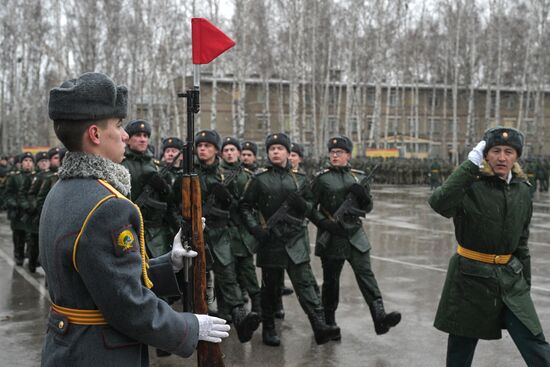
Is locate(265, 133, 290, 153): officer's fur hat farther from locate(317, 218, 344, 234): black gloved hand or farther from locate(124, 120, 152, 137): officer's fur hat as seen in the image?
locate(124, 120, 152, 137): officer's fur hat

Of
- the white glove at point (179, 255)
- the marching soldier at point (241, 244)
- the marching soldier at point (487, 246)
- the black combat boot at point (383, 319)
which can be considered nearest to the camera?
the white glove at point (179, 255)

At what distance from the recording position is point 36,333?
687 centimetres

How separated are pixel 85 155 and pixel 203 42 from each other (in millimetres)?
1668

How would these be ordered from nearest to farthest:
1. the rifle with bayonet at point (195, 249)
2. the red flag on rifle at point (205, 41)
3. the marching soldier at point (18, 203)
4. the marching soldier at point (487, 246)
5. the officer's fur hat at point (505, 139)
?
the rifle with bayonet at point (195, 249), the red flag on rifle at point (205, 41), the marching soldier at point (487, 246), the officer's fur hat at point (505, 139), the marching soldier at point (18, 203)

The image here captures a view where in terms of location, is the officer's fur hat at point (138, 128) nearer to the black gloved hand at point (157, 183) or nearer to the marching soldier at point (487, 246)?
the black gloved hand at point (157, 183)

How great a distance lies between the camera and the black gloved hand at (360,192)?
6.89 metres

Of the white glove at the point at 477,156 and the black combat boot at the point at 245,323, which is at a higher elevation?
the white glove at the point at 477,156

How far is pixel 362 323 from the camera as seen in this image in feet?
23.7

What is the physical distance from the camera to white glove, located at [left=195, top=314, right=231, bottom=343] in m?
2.58

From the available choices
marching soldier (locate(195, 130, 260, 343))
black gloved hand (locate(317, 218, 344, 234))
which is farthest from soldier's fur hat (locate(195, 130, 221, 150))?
black gloved hand (locate(317, 218, 344, 234))

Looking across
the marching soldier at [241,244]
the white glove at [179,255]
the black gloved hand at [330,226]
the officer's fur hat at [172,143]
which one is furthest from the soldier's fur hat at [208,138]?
the white glove at [179,255]

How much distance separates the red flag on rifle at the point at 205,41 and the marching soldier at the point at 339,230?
3.21m

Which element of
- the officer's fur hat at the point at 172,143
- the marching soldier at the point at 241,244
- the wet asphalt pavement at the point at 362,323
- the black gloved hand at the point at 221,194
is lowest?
the wet asphalt pavement at the point at 362,323

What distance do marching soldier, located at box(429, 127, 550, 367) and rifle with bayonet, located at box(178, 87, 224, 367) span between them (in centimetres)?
189
